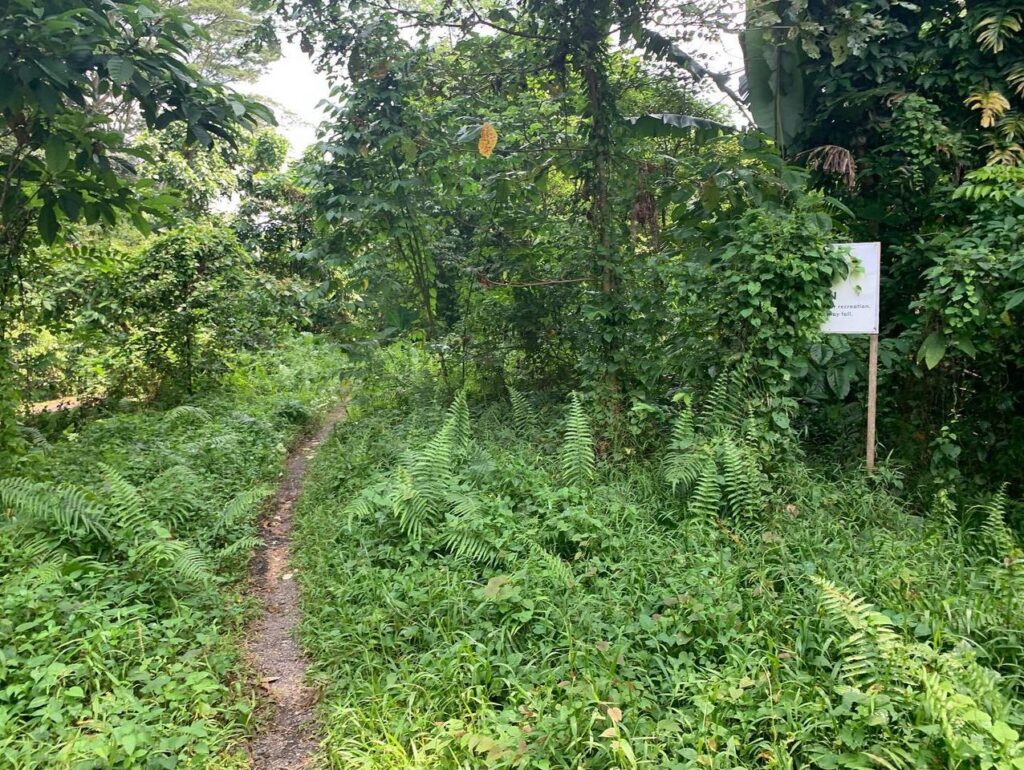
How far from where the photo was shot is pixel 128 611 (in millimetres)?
3393

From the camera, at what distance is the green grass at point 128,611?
106 inches

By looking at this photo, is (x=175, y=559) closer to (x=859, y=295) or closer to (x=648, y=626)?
(x=648, y=626)

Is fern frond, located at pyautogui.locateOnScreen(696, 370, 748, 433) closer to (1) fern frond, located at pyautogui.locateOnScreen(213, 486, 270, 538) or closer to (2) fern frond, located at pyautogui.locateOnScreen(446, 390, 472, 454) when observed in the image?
(2) fern frond, located at pyautogui.locateOnScreen(446, 390, 472, 454)

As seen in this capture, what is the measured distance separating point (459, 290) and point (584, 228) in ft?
7.59

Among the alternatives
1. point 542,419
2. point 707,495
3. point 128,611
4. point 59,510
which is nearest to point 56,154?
point 59,510

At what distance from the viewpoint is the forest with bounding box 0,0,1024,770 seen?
9.30 feet

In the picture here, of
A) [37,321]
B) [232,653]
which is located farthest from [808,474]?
[37,321]

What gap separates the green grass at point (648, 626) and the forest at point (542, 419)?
2 cm

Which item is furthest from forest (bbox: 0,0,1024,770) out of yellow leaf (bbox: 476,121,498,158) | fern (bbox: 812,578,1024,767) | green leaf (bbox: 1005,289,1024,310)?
yellow leaf (bbox: 476,121,498,158)

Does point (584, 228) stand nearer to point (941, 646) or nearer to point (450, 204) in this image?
point (450, 204)

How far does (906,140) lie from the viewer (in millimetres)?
5410

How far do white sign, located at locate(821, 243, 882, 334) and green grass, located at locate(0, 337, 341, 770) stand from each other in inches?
190

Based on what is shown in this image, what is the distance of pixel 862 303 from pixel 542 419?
10.5 ft

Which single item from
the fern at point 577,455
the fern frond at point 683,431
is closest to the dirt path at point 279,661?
the fern at point 577,455
